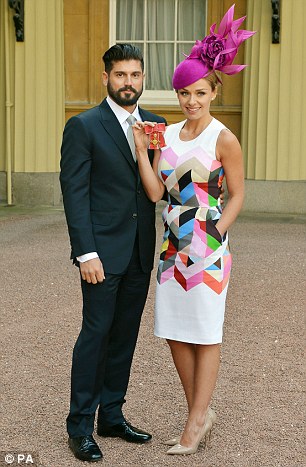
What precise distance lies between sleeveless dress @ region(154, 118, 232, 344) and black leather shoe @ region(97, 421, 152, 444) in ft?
1.65

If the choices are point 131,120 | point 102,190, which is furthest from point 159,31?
point 102,190

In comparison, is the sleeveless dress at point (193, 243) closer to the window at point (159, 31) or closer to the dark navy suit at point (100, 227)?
the dark navy suit at point (100, 227)

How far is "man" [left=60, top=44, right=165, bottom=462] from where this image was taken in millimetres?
4461

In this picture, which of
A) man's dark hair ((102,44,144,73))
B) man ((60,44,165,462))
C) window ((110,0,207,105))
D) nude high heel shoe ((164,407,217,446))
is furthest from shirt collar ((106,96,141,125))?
window ((110,0,207,105))

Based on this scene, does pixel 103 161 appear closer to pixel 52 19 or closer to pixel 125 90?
pixel 125 90

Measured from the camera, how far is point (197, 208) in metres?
4.52

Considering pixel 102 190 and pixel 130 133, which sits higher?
pixel 130 133

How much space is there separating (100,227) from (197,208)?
1.45 feet

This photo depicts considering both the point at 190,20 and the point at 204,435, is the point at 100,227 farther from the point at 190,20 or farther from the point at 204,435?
the point at 190,20

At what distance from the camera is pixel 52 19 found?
43.5ft

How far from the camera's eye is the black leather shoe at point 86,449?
4.47 meters

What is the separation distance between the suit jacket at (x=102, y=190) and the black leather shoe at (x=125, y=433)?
755 mm

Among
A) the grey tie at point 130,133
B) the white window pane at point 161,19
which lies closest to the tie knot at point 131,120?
the grey tie at point 130,133

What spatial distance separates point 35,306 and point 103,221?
316 centimetres
